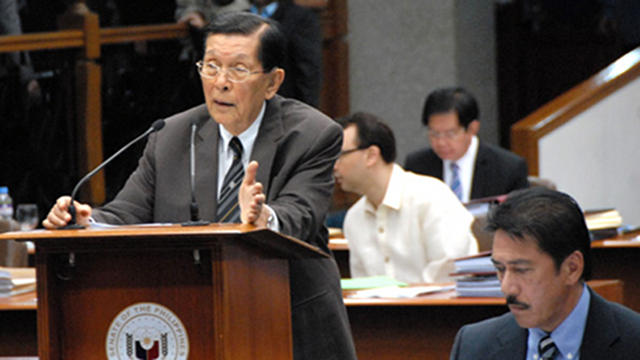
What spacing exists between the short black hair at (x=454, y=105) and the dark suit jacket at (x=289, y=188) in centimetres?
409

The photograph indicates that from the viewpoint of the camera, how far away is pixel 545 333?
2.68 m

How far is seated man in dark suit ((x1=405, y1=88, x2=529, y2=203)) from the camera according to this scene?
6812 millimetres

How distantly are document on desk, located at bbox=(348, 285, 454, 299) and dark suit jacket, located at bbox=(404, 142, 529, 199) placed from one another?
2590 millimetres

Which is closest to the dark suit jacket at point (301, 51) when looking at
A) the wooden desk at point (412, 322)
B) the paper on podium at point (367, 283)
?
the paper on podium at point (367, 283)

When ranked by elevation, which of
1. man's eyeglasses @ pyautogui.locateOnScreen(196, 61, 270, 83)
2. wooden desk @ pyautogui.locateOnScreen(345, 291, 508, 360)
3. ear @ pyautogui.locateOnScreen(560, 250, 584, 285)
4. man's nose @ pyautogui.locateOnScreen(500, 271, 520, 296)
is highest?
man's eyeglasses @ pyautogui.locateOnScreen(196, 61, 270, 83)

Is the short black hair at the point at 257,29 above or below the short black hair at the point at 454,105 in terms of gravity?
below

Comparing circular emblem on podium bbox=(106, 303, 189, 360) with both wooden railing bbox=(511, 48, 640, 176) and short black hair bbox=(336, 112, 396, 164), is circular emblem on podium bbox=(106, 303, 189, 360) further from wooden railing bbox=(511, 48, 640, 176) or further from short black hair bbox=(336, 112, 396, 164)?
wooden railing bbox=(511, 48, 640, 176)

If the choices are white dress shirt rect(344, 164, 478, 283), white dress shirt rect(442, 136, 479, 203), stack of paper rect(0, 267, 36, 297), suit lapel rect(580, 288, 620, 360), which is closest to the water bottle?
stack of paper rect(0, 267, 36, 297)

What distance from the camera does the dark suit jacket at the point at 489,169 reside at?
6730mm

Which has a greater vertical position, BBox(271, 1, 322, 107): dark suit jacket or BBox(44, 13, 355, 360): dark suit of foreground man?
BBox(271, 1, 322, 107): dark suit jacket

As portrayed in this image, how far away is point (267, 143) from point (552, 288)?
30.9 inches

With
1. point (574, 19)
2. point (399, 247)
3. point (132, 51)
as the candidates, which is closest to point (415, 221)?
point (399, 247)

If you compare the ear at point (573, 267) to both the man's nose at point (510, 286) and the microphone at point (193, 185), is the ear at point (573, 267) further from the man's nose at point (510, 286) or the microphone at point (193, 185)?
the microphone at point (193, 185)

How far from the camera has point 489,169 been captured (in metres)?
6.82
